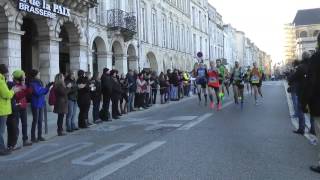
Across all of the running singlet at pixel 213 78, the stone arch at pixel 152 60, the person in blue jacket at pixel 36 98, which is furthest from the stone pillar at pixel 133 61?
the person in blue jacket at pixel 36 98

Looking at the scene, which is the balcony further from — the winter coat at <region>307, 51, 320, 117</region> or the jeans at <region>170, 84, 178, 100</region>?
the winter coat at <region>307, 51, 320, 117</region>

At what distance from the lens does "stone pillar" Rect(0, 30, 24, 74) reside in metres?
18.9

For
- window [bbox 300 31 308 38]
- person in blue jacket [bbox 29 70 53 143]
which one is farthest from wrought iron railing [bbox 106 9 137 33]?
window [bbox 300 31 308 38]

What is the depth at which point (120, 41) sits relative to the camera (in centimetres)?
3067

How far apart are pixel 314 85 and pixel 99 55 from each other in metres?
22.3

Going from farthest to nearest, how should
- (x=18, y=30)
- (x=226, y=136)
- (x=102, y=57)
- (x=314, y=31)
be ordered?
(x=314, y=31)
(x=102, y=57)
(x=18, y=30)
(x=226, y=136)

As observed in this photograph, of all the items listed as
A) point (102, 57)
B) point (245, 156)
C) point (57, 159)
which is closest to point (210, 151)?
point (245, 156)

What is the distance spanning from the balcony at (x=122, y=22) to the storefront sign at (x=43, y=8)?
250 inches

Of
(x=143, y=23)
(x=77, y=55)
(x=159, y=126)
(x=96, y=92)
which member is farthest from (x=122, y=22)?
(x=159, y=126)

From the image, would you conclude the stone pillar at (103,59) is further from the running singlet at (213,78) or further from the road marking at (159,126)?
the road marking at (159,126)

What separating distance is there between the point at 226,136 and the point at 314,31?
136 m

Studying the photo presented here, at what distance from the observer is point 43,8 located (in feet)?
67.3

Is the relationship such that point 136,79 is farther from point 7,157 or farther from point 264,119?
point 7,157

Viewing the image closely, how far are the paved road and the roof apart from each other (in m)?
136
